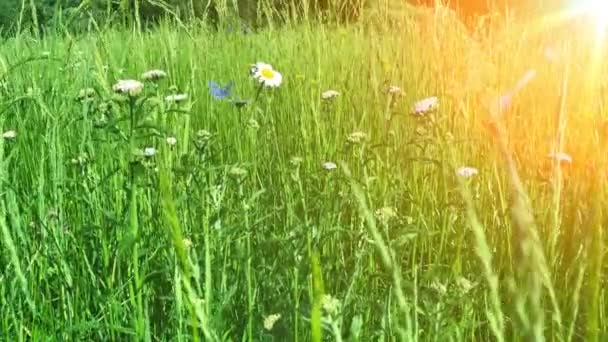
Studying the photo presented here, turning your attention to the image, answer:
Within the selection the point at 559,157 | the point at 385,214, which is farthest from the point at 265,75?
the point at 559,157

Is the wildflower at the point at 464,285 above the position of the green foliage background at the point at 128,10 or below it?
below

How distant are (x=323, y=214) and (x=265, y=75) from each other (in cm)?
73

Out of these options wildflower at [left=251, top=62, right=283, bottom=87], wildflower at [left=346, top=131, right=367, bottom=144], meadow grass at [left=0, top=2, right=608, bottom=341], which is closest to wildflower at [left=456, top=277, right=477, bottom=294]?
meadow grass at [left=0, top=2, right=608, bottom=341]

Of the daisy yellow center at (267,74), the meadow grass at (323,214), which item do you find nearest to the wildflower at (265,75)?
the daisy yellow center at (267,74)

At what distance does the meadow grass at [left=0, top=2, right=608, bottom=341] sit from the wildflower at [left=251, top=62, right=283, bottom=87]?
0.13m

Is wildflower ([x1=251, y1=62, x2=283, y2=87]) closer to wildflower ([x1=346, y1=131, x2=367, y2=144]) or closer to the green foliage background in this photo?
the green foliage background

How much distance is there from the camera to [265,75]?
1851 millimetres

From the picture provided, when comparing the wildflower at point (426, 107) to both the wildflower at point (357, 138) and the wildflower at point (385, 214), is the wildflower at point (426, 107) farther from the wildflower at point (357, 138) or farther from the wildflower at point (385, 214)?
the wildflower at point (385, 214)

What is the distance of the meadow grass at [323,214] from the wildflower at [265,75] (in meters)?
0.13

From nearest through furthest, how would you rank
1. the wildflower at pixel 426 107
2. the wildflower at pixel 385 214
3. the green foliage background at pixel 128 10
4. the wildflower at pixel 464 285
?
the wildflower at pixel 464 285
the wildflower at pixel 385 214
the wildflower at pixel 426 107
the green foliage background at pixel 128 10

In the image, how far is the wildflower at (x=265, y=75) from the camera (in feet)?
5.81

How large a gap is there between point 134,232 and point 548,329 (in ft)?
2.00

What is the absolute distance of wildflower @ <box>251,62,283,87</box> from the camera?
177cm

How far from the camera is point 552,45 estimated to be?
259 centimetres
